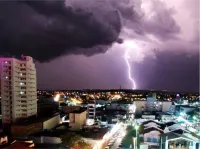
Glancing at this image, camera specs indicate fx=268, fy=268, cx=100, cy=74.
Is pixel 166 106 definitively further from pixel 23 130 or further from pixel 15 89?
pixel 23 130

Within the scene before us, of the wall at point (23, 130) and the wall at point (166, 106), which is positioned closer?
the wall at point (23, 130)

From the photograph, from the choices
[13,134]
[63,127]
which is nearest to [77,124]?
[63,127]

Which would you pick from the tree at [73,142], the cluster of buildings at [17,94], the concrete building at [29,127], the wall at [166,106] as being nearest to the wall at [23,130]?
the concrete building at [29,127]

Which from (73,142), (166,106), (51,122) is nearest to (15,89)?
(51,122)

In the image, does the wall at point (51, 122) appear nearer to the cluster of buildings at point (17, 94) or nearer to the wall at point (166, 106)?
the cluster of buildings at point (17, 94)

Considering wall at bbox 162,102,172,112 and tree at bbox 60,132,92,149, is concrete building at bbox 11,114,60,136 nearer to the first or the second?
tree at bbox 60,132,92,149

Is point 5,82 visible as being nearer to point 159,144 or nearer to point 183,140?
point 159,144

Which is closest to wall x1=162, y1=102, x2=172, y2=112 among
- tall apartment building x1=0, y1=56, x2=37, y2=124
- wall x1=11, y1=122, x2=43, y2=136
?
tall apartment building x1=0, y1=56, x2=37, y2=124

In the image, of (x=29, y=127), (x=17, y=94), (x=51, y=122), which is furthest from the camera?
(x=17, y=94)
